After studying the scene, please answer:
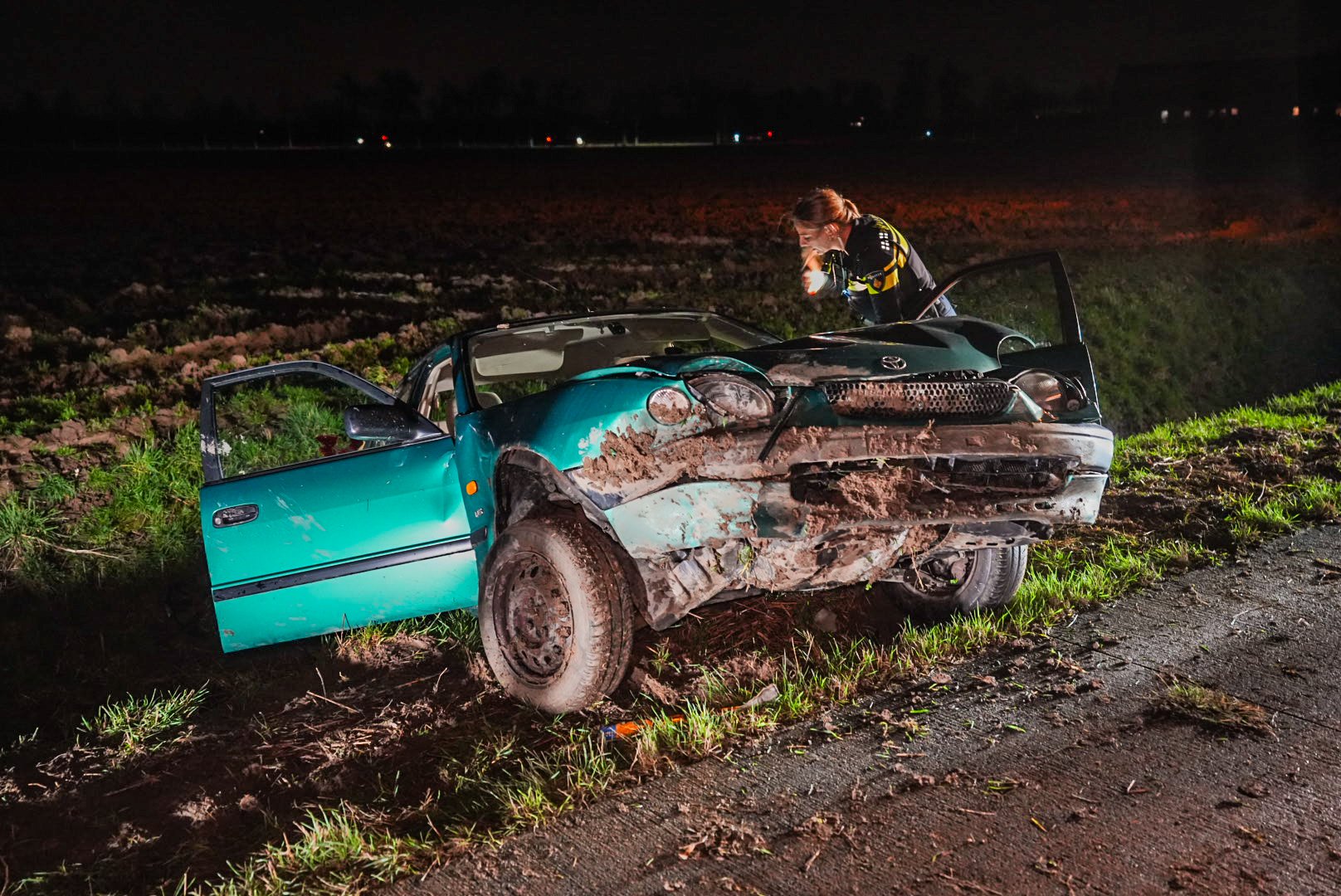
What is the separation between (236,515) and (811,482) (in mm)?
2487

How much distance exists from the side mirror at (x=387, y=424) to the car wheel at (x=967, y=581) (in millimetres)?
1983

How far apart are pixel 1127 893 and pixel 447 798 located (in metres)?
1.90

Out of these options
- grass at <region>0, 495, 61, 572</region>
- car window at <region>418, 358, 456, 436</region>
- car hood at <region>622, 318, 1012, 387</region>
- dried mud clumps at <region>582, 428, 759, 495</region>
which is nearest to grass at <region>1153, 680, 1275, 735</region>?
car hood at <region>622, 318, 1012, 387</region>

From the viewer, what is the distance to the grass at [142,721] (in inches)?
162

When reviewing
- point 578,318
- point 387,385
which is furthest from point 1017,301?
point 578,318

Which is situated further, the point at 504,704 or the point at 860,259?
the point at 860,259

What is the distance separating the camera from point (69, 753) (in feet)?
13.3

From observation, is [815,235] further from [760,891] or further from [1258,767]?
[760,891]

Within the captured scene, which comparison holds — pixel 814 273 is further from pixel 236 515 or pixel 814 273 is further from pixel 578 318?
pixel 236 515

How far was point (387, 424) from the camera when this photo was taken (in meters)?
4.30

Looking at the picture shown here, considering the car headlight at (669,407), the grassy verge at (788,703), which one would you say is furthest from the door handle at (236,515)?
the car headlight at (669,407)

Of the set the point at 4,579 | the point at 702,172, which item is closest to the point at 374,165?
the point at 702,172

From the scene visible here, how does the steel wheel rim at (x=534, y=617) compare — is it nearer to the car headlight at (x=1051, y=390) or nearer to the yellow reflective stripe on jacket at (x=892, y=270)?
the car headlight at (x=1051, y=390)

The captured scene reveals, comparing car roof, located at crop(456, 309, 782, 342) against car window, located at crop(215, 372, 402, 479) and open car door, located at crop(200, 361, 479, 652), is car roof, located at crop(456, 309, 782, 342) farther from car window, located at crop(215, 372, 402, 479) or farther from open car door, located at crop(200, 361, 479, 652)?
car window, located at crop(215, 372, 402, 479)
